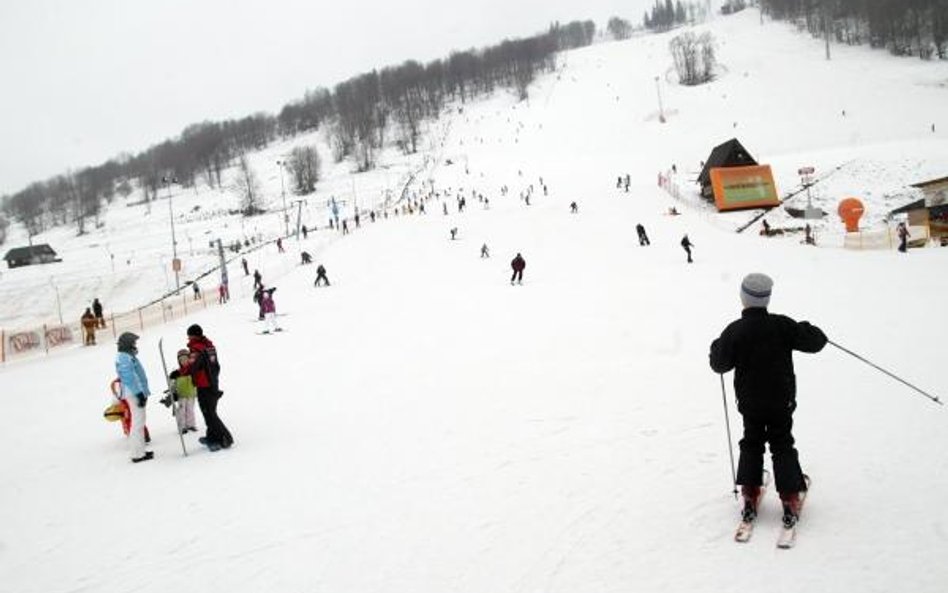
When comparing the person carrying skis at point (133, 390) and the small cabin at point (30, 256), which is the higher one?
the small cabin at point (30, 256)

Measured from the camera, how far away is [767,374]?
4.36 meters

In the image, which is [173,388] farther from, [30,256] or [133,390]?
[30,256]

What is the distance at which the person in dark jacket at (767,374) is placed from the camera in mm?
4352

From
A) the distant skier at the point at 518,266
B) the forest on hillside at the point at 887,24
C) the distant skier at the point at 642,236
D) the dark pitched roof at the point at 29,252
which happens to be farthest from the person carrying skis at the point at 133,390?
the forest on hillside at the point at 887,24

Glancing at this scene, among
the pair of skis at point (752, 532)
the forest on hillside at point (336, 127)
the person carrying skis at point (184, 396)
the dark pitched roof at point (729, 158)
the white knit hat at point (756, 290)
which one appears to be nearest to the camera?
the pair of skis at point (752, 532)

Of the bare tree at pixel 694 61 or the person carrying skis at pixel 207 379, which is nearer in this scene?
the person carrying skis at pixel 207 379

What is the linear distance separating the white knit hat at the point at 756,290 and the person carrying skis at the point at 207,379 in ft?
19.5

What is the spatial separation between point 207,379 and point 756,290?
623 centimetres

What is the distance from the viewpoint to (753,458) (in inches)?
177

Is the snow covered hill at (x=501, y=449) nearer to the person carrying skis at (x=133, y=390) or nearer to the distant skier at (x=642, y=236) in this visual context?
the person carrying skis at (x=133, y=390)

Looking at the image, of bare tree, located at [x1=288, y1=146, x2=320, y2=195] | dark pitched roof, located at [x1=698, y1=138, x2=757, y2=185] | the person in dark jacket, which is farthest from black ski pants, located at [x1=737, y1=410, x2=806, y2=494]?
bare tree, located at [x1=288, y1=146, x2=320, y2=195]

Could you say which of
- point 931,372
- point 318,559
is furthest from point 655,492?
point 931,372

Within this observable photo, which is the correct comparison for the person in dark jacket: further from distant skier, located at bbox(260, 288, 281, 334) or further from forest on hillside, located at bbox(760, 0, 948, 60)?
forest on hillside, located at bbox(760, 0, 948, 60)

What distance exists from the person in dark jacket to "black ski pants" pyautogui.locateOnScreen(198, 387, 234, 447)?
6.02 meters
